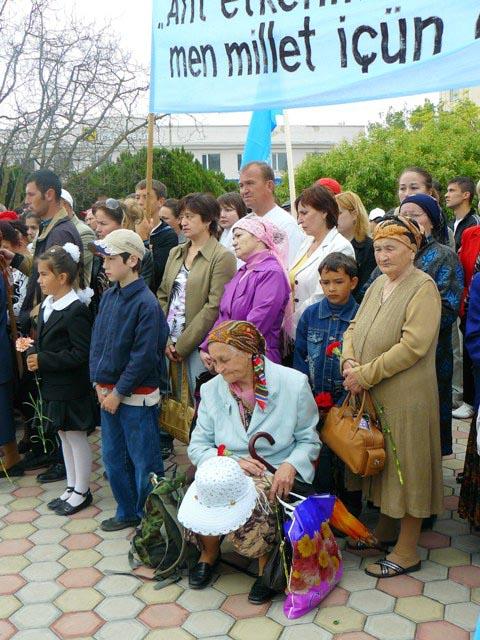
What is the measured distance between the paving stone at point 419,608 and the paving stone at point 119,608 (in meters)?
1.25

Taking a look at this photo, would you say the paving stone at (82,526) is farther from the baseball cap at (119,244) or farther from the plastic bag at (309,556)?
the baseball cap at (119,244)

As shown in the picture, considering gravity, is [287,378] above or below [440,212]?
below

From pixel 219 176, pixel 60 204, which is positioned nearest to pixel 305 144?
pixel 219 176

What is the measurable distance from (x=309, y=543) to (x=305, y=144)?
2123 inches

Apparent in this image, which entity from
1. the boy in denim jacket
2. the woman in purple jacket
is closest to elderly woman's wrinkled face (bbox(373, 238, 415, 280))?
the boy in denim jacket

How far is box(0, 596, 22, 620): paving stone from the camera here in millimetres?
3406

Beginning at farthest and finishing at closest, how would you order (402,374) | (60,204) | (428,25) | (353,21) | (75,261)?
(60,204) → (75,261) → (402,374) → (353,21) → (428,25)

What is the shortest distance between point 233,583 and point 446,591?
1060mm

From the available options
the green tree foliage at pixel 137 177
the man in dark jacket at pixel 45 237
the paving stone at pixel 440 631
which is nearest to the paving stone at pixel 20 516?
the man in dark jacket at pixel 45 237

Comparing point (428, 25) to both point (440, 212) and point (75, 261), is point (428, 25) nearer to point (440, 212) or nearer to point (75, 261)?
point (440, 212)

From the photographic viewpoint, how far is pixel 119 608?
11.2 feet

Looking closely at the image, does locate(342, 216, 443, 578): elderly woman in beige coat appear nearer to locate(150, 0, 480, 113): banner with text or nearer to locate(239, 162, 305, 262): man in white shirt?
locate(150, 0, 480, 113): banner with text

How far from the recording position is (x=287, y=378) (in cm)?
361

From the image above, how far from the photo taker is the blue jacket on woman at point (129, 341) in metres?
3.97
